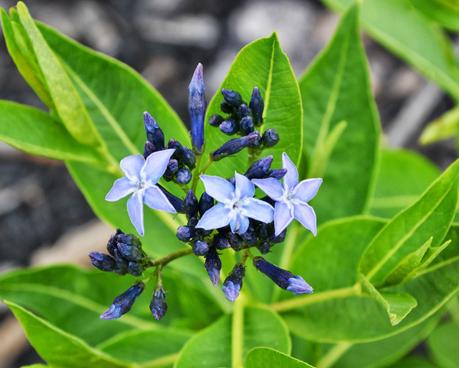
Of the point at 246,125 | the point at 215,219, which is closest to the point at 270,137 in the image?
the point at 246,125

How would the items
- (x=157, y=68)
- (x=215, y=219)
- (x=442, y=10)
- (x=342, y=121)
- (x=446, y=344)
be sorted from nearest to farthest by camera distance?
(x=215, y=219), (x=342, y=121), (x=442, y=10), (x=446, y=344), (x=157, y=68)

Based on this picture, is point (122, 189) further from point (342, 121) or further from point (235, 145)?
point (342, 121)

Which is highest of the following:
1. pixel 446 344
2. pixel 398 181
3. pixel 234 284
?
pixel 234 284

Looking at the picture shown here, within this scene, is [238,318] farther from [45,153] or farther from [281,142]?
[45,153]

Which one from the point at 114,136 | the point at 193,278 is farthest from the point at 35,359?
the point at 114,136

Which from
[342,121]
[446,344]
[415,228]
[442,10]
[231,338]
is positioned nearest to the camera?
[415,228]

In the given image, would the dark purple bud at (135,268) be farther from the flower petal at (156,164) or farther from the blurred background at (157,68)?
the blurred background at (157,68)

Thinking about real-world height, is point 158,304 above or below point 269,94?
below

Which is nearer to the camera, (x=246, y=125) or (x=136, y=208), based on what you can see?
(x=136, y=208)
